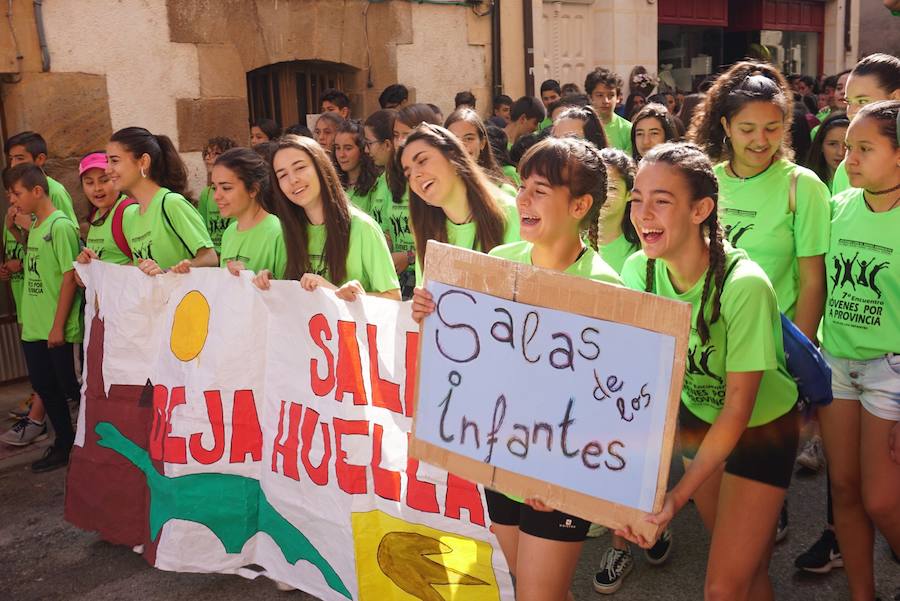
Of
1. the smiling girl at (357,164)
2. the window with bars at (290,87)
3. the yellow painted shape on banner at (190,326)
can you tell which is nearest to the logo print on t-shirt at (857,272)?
the yellow painted shape on banner at (190,326)

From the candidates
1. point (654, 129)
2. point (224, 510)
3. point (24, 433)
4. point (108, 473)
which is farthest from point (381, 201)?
point (24, 433)

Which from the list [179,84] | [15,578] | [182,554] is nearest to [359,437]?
[182,554]

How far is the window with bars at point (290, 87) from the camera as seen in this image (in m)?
8.62

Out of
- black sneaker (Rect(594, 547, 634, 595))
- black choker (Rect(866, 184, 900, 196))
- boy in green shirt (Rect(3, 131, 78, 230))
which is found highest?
boy in green shirt (Rect(3, 131, 78, 230))

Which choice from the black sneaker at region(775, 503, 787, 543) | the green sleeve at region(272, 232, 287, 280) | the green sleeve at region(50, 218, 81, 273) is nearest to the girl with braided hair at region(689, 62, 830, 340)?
the black sneaker at region(775, 503, 787, 543)

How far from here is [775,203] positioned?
3.33m

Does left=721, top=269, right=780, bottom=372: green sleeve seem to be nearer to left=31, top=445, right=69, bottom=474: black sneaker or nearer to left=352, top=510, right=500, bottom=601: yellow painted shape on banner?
left=352, top=510, right=500, bottom=601: yellow painted shape on banner

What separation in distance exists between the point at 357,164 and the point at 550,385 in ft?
12.7

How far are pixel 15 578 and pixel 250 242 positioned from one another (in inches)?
72.4

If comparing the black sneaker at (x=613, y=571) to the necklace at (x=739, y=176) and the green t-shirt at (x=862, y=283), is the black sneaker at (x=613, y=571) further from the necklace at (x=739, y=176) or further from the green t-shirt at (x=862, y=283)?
the necklace at (x=739, y=176)

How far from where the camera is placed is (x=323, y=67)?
9.06m

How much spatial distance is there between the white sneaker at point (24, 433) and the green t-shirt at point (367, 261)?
3.06 m

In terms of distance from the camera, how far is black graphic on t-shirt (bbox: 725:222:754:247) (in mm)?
3379

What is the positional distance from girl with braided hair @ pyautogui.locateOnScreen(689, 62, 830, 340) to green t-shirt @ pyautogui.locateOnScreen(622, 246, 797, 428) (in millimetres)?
866
